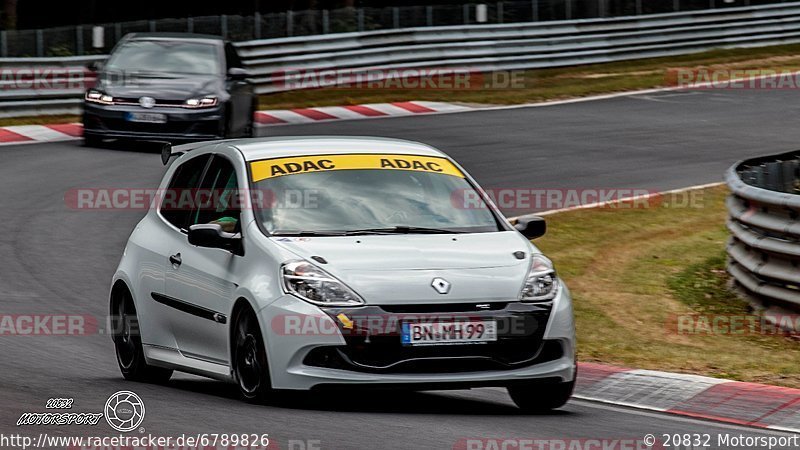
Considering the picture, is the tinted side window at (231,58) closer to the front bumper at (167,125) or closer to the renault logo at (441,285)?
the front bumper at (167,125)

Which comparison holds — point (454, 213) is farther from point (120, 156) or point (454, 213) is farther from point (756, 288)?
point (120, 156)

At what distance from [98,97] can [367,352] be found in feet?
48.3

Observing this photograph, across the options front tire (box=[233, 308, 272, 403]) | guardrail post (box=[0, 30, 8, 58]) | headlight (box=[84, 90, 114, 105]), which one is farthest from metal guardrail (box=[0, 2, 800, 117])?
front tire (box=[233, 308, 272, 403])

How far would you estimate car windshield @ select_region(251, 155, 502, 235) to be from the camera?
8898mm

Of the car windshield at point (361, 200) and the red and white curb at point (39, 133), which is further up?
the car windshield at point (361, 200)

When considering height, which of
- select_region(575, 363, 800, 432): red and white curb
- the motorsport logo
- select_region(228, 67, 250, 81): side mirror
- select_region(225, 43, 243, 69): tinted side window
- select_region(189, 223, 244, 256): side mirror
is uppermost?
select_region(189, 223, 244, 256): side mirror

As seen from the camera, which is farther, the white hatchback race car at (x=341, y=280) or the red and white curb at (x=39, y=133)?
the red and white curb at (x=39, y=133)

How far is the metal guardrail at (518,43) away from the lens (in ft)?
102

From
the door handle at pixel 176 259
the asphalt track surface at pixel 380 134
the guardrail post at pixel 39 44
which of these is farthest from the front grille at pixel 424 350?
the guardrail post at pixel 39 44

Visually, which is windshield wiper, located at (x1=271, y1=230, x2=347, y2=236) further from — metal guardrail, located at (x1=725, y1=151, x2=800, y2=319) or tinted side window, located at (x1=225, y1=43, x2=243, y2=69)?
tinted side window, located at (x1=225, y1=43, x2=243, y2=69)

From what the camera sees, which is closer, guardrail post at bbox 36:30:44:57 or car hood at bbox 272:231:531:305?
car hood at bbox 272:231:531:305

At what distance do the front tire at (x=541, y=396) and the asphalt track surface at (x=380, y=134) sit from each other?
81 millimetres

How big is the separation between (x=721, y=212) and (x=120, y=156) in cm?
810

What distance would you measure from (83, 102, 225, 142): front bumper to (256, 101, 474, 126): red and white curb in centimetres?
433
